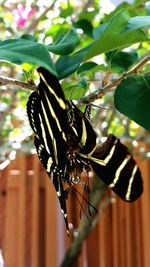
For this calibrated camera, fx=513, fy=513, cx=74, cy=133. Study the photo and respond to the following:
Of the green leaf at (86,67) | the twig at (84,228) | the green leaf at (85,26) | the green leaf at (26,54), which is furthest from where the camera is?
the twig at (84,228)

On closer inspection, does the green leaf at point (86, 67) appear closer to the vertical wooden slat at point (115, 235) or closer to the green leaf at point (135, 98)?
the green leaf at point (135, 98)

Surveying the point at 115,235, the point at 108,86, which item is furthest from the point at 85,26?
the point at 115,235

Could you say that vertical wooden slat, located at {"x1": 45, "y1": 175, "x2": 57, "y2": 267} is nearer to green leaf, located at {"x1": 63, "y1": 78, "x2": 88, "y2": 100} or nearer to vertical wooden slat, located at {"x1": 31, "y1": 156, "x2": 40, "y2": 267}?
vertical wooden slat, located at {"x1": 31, "y1": 156, "x2": 40, "y2": 267}

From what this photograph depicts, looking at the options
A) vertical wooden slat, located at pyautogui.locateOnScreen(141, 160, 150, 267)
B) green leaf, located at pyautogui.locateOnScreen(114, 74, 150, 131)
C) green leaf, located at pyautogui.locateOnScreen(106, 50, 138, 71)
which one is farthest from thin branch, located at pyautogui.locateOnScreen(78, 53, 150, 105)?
vertical wooden slat, located at pyautogui.locateOnScreen(141, 160, 150, 267)

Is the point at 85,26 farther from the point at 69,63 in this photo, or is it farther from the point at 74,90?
the point at 69,63

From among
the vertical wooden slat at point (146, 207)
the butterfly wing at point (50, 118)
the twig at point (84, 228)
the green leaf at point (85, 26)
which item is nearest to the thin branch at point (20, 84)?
the butterfly wing at point (50, 118)
